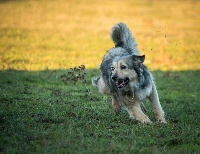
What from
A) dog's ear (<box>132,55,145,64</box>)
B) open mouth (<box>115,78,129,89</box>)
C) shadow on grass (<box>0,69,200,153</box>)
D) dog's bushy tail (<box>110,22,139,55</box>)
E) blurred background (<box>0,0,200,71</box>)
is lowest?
shadow on grass (<box>0,69,200,153</box>)

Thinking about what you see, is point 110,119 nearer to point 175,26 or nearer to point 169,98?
point 169,98

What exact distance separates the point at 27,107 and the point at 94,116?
156 cm

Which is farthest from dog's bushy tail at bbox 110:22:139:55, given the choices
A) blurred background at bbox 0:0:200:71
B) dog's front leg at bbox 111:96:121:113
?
blurred background at bbox 0:0:200:71

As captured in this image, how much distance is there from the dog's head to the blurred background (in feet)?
14.0

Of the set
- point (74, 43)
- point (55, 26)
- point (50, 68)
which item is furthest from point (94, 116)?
point (55, 26)

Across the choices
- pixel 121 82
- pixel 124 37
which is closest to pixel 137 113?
pixel 121 82

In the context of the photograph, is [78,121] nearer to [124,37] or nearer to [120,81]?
[120,81]

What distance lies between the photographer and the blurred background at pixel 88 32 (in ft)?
60.8

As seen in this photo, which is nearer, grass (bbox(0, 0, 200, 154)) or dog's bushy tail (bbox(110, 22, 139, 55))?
grass (bbox(0, 0, 200, 154))

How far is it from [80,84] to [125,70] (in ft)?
16.0

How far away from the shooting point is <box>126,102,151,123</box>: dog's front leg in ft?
30.7

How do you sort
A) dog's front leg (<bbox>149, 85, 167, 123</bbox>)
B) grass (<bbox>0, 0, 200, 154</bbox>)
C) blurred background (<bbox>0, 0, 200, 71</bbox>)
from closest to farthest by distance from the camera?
grass (<bbox>0, 0, 200, 154</bbox>), dog's front leg (<bbox>149, 85, 167, 123</bbox>), blurred background (<bbox>0, 0, 200, 71</bbox>)

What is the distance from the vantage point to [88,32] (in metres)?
26.8

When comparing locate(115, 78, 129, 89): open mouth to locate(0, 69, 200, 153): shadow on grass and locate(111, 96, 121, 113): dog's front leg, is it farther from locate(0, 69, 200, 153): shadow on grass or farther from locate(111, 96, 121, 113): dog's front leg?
locate(111, 96, 121, 113): dog's front leg
